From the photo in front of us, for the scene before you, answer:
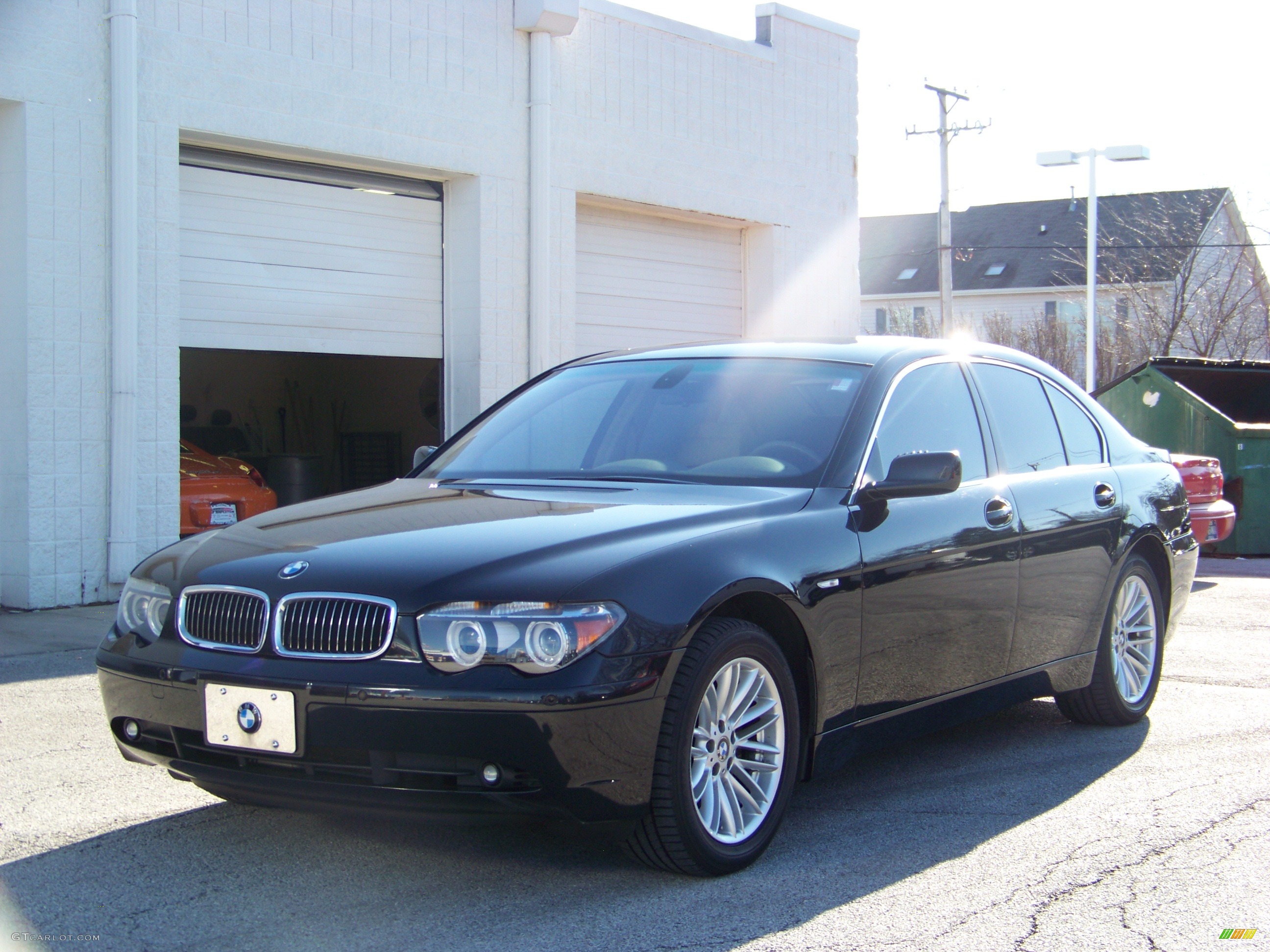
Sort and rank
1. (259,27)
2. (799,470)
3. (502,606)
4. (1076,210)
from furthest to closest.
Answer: (1076,210)
(259,27)
(799,470)
(502,606)

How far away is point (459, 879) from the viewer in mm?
3805

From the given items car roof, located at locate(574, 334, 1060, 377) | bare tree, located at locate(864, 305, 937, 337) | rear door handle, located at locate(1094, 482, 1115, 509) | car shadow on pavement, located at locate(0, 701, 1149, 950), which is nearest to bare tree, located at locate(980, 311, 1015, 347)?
bare tree, located at locate(864, 305, 937, 337)

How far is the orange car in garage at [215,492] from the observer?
10.2 meters

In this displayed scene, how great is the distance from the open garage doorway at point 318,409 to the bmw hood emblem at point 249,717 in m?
12.3

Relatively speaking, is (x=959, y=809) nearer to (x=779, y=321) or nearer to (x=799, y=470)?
(x=799, y=470)

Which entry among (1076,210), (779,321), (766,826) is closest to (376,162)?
(779,321)

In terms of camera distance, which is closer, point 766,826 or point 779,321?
point 766,826

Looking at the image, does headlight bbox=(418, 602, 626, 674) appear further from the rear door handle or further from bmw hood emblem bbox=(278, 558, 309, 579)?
the rear door handle

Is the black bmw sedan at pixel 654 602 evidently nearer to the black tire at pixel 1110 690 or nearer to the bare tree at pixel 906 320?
the black tire at pixel 1110 690

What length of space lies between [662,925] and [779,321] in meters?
11.7

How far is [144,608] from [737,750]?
1.72 meters

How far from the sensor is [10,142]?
8.95 metres

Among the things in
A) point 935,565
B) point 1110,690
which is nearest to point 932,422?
point 935,565

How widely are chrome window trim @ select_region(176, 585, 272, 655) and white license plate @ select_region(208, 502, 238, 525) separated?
664 cm
